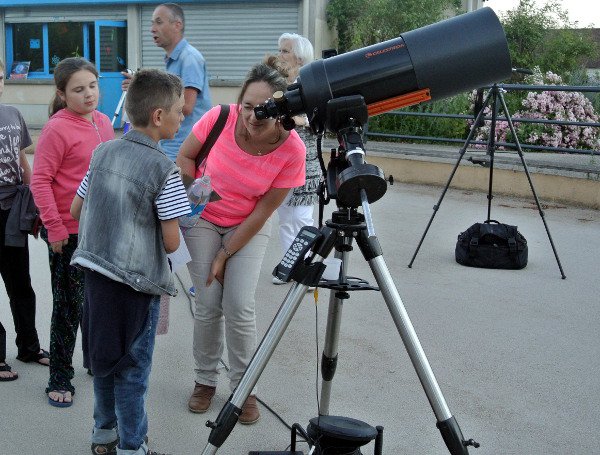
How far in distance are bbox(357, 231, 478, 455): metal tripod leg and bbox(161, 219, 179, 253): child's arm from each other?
0.74 metres

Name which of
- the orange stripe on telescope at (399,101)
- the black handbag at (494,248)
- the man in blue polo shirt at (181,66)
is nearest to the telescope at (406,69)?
the orange stripe on telescope at (399,101)

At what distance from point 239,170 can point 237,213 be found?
0.69 ft

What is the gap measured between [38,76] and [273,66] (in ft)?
68.1

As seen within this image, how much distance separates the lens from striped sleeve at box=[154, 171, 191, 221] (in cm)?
294

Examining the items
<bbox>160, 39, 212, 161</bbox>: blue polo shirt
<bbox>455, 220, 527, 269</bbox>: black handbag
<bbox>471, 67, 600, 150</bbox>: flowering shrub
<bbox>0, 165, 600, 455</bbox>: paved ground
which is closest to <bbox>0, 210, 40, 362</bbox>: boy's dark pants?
<bbox>0, 165, 600, 455</bbox>: paved ground

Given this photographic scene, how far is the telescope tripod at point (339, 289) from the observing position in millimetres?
2652

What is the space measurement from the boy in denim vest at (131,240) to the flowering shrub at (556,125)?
9.29 m

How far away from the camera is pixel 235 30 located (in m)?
20.6

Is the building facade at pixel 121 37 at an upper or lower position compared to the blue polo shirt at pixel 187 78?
upper

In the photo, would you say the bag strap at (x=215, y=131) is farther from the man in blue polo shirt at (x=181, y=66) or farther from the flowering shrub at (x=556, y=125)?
the flowering shrub at (x=556, y=125)

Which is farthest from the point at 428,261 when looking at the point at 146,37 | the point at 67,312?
the point at 146,37

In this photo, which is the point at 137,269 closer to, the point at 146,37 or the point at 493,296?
the point at 493,296

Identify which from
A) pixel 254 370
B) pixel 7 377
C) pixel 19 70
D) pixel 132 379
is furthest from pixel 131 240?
pixel 19 70

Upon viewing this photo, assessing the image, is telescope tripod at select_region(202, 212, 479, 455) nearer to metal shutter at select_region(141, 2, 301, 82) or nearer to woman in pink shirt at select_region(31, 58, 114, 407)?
woman in pink shirt at select_region(31, 58, 114, 407)
